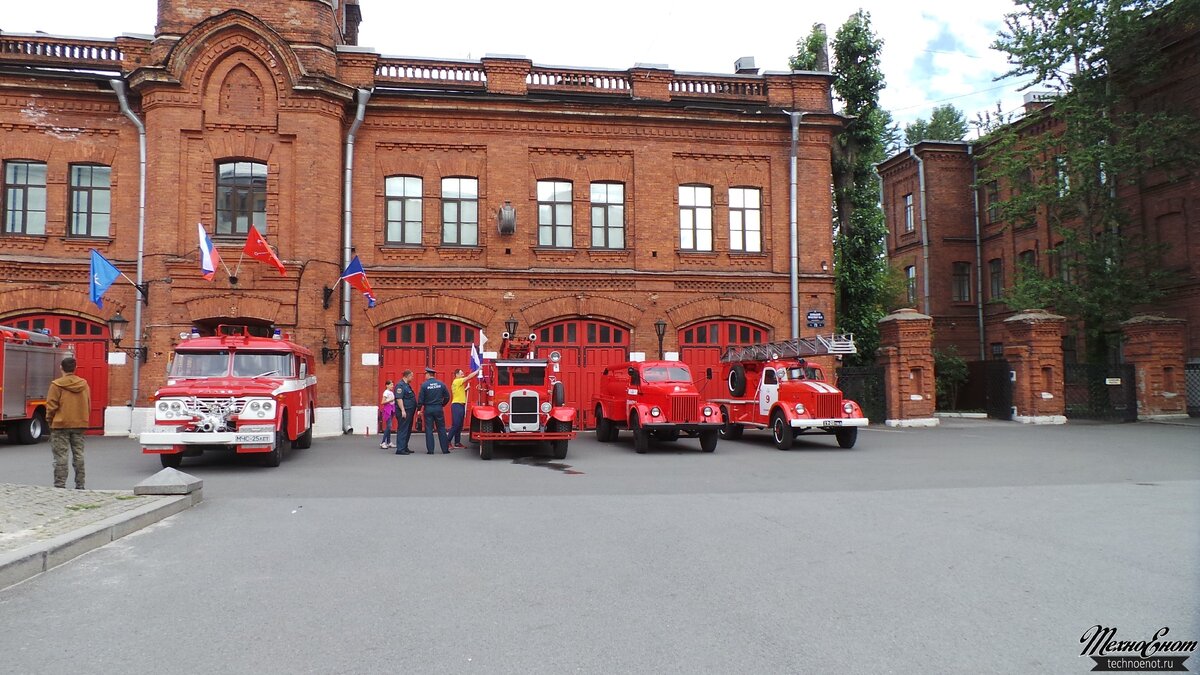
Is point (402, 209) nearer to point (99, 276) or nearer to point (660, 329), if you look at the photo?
point (99, 276)

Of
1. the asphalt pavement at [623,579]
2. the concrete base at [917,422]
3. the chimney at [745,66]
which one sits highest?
the chimney at [745,66]

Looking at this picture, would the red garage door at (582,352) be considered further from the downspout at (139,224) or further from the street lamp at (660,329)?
the downspout at (139,224)

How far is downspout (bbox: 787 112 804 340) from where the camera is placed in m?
23.9

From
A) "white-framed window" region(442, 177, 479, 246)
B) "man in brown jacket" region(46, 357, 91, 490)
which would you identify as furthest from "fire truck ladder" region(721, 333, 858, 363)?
"man in brown jacket" region(46, 357, 91, 490)

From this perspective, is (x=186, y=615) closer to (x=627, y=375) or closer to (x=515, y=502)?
(x=515, y=502)

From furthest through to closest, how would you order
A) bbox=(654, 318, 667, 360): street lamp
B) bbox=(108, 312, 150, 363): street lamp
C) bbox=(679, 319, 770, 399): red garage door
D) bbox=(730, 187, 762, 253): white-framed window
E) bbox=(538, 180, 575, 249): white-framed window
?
bbox=(730, 187, 762, 253): white-framed window → bbox=(679, 319, 770, 399): red garage door → bbox=(538, 180, 575, 249): white-framed window → bbox=(654, 318, 667, 360): street lamp → bbox=(108, 312, 150, 363): street lamp

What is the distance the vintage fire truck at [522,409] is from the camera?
15.7 meters

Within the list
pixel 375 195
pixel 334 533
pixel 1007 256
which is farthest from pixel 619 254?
pixel 1007 256

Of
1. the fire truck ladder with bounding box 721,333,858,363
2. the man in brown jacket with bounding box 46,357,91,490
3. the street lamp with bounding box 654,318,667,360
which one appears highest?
the street lamp with bounding box 654,318,667,360

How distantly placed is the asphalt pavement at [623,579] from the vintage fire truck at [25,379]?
7.25 metres

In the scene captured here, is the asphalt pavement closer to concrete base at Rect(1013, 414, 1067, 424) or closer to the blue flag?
the blue flag

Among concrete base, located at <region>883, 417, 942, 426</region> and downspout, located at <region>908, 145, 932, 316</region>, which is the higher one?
downspout, located at <region>908, 145, 932, 316</region>

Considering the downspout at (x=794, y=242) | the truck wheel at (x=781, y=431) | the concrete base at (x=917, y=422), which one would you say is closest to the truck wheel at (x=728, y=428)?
the truck wheel at (x=781, y=431)

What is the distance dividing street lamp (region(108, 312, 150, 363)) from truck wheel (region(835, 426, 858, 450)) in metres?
17.6
